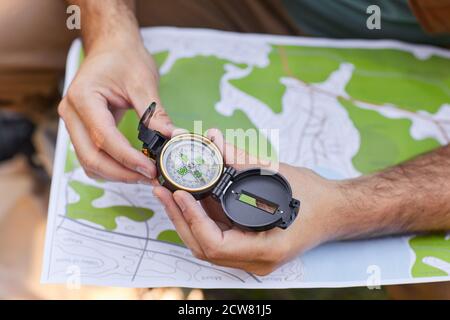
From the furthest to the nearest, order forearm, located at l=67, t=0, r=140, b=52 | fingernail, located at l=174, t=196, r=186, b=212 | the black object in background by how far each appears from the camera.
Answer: the black object in background < forearm, located at l=67, t=0, r=140, b=52 < fingernail, located at l=174, t=196, r=186, b=212

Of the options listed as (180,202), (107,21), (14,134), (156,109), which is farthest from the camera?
(14,134)

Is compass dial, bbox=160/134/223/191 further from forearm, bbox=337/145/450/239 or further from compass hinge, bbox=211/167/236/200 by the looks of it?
forearm, bbox=337/145/450/239

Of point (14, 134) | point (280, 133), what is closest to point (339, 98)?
point (280, 133)

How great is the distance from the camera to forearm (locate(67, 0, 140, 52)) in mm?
1018

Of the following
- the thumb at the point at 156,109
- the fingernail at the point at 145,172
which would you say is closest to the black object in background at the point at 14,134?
the thumb at the point at 156,109

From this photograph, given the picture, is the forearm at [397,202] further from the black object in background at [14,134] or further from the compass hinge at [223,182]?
the black object in background at [14,134]

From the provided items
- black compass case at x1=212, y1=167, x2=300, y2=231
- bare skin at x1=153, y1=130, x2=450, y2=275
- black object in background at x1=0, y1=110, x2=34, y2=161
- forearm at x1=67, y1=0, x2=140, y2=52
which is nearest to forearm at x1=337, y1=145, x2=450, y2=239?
bare skin at x1=153, y1=130, x2=450, y2=275

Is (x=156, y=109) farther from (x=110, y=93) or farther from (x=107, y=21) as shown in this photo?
(x=107, y=21)

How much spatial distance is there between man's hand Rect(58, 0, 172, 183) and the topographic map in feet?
→ 0.23

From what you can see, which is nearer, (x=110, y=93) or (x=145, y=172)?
(x=145, y=172)

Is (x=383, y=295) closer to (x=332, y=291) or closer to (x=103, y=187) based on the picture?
(x=332, y=291)

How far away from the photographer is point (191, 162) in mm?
835

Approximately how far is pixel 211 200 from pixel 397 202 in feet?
0.91

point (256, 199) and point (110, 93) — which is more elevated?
point (110, 93)
